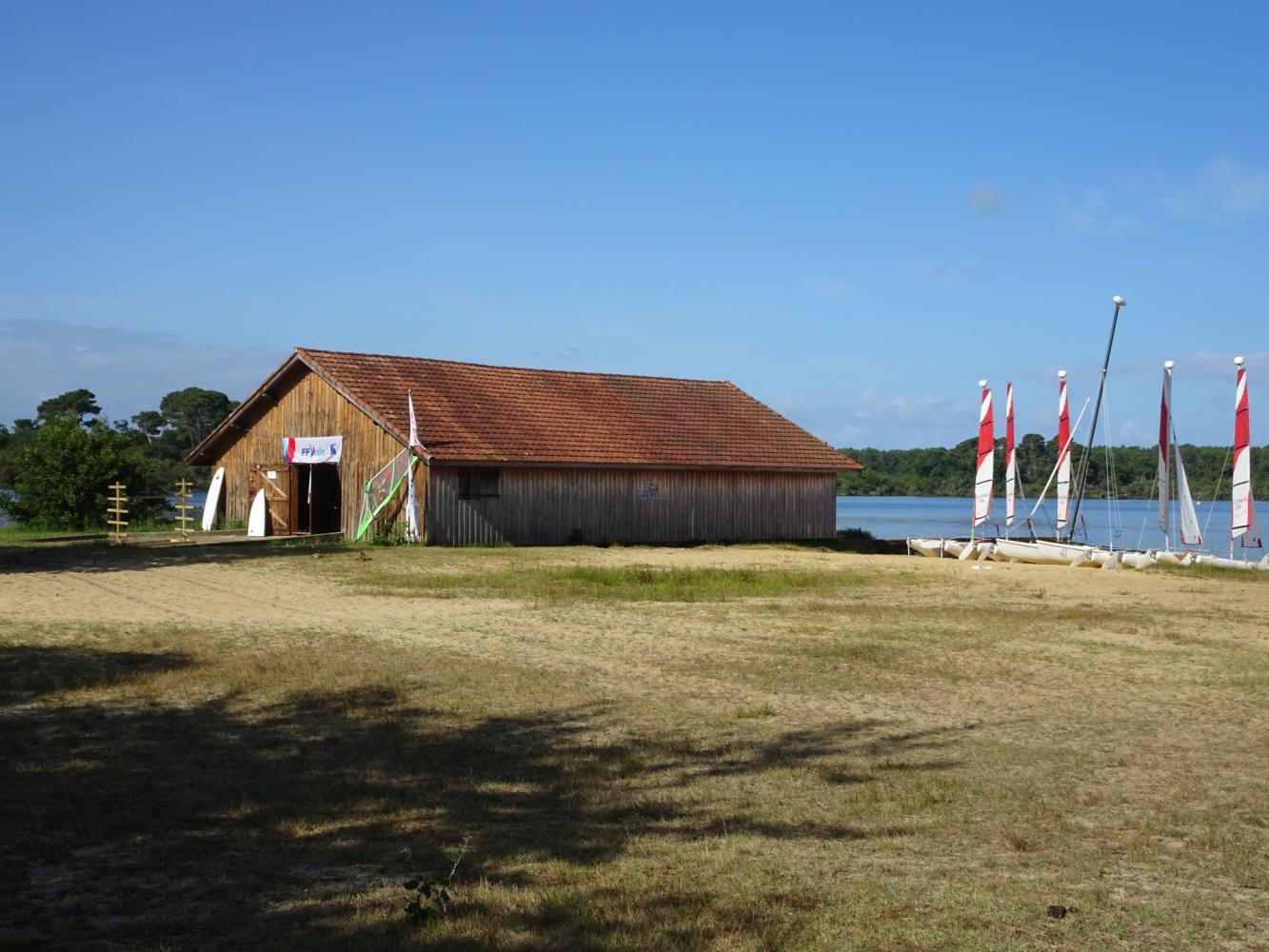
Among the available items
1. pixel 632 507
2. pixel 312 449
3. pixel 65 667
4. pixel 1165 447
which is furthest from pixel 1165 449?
pixel 65 667

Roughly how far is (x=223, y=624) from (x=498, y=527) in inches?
648

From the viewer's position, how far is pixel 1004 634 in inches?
596

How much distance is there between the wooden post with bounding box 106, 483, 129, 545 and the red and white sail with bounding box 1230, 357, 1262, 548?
95.2ft

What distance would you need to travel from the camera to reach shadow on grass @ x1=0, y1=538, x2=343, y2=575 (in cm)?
2322

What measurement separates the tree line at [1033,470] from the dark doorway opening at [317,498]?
1449 inches

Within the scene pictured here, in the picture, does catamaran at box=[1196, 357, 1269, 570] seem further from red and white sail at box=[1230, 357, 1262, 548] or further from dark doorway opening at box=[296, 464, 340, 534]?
dark doorway opening at box=[296, 464, 340, 534]

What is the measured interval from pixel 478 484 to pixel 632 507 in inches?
191

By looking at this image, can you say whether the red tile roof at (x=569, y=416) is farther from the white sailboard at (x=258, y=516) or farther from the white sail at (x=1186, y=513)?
the white sail at (x=1186, y=513)

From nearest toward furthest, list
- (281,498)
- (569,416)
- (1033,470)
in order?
(281,498)
(569,416)
(1033,470)

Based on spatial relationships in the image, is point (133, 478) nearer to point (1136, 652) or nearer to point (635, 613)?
point (635, 613)

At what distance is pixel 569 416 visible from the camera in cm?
3497

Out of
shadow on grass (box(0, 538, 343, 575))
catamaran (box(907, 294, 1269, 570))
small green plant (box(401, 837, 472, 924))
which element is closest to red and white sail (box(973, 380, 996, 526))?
catamaran (box(907, 294, 1269, 570))

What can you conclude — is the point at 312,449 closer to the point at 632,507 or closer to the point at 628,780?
the point at 632,507

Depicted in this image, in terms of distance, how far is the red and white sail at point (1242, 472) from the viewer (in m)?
34.1
